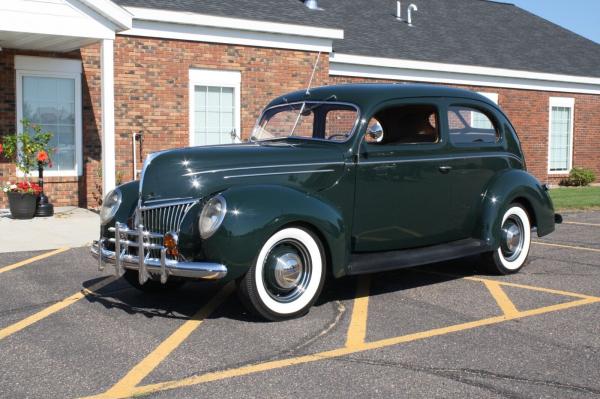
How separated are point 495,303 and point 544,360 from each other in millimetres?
1510

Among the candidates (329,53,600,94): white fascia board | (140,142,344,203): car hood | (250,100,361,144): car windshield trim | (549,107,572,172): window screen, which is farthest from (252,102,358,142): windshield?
(549,107,572,172): window screen

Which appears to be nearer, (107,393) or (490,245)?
(107,393)

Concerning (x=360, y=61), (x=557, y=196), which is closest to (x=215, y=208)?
(x=360, y=61)

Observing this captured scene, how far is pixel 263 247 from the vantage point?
500cm

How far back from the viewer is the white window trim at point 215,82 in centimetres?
1364

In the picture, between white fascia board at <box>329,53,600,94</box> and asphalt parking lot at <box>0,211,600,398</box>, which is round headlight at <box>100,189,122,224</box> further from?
white fascia board at <box>329,53,600,94</box>

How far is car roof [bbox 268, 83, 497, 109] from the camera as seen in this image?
6.16 meters

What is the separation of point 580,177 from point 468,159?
15.4 meters

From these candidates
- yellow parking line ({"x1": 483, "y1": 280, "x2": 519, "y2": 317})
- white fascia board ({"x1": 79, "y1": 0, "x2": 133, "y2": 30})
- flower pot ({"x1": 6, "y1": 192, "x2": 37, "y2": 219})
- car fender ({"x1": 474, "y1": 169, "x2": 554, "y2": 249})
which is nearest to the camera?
yellow parking line ({"x1": 483, "y1": 280, "x2": 519, "y2": 317})

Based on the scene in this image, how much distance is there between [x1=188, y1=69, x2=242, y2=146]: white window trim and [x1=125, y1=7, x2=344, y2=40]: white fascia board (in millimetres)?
917

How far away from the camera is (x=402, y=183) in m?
6.08

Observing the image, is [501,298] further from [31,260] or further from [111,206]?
[31,260]

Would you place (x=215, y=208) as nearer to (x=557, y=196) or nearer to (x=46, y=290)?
(x=46, y=290)

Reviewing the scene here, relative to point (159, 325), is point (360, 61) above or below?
above
